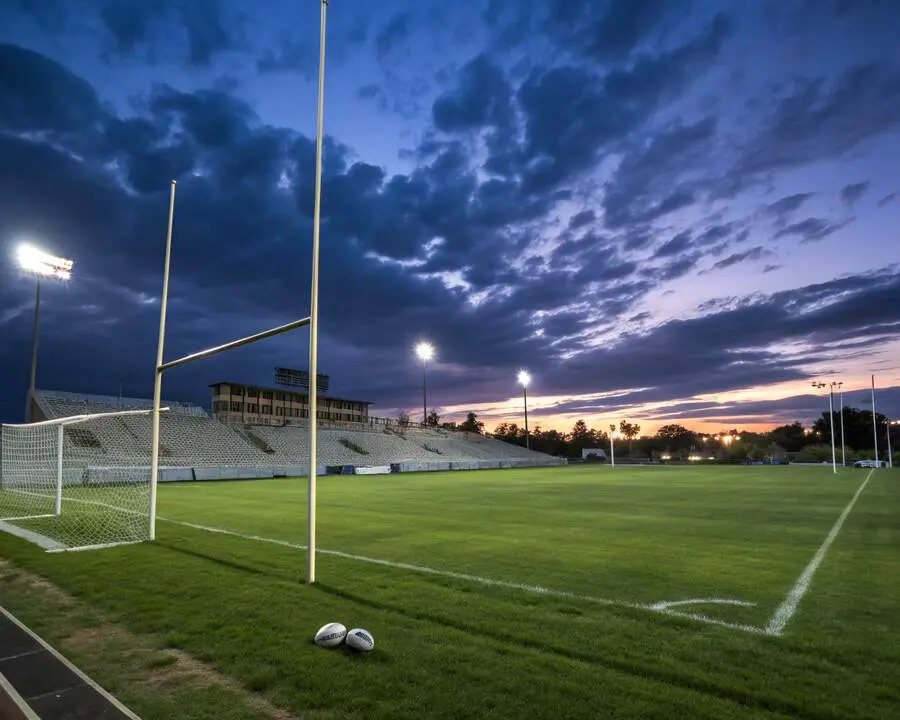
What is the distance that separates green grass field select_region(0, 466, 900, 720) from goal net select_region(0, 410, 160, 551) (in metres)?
0.94

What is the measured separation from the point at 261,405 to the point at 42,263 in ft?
114

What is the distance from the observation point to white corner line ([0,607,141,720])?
3.17 metres

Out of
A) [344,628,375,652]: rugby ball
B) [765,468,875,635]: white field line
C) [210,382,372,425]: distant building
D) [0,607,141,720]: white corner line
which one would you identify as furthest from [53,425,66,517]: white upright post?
[210,382,372,425]: distant building

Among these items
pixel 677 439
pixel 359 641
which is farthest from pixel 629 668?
pixel 677 439

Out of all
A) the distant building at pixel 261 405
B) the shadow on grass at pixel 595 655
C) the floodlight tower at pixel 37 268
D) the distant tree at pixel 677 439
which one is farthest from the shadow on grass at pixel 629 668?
the distant tree at pixel 677 439

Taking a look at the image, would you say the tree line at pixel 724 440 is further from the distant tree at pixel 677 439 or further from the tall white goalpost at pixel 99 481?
the tall white goalpost at pixel 99 481

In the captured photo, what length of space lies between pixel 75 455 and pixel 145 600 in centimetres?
3031

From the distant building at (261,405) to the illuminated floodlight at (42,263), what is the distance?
22201 mm

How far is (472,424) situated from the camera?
11112 centimetres

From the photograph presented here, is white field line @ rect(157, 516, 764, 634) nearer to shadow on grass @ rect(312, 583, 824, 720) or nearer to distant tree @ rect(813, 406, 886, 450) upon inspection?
shadow on grass @ rect(312, 583, 824, 720)

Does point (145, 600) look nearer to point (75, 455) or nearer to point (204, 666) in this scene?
point (204, 666)

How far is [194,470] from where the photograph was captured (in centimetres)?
3008

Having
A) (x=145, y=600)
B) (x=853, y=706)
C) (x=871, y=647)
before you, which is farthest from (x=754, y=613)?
(x=145, y=600)

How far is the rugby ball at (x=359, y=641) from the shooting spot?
4.04 meters
